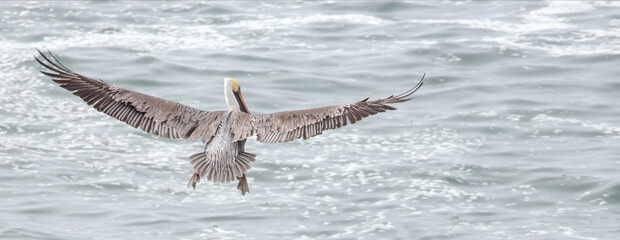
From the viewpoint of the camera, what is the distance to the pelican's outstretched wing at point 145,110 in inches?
316

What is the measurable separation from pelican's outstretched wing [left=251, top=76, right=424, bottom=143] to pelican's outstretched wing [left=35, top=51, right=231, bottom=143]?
0.41 meters

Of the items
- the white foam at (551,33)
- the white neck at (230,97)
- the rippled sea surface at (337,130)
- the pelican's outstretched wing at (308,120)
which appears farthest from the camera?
the white foam at (551,33)

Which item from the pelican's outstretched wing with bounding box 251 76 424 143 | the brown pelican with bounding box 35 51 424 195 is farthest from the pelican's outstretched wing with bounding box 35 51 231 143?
the pelican's outstretched wing with bounding box 251 76 424 143

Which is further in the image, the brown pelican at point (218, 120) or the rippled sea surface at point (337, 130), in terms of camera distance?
the rippled sea surface at point (337, 130)

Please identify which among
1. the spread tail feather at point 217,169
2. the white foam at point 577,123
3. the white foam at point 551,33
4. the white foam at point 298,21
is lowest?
the spread tail feather at point 217,169

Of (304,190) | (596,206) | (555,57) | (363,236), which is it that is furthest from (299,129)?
(555,57)

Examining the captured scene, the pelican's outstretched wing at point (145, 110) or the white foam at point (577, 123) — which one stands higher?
the pelican's outstretched wing at point (145, 110)

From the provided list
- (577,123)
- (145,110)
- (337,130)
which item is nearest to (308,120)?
(145,110)

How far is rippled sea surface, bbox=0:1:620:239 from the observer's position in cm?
1119

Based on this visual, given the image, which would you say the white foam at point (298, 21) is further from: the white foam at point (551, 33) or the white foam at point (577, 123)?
the white foam at point (577, 123)

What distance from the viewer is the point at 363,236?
35.3ft

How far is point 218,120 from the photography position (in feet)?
26.5

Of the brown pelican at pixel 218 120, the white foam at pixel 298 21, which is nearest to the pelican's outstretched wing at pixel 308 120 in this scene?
the brown pelican at pixel 218 120

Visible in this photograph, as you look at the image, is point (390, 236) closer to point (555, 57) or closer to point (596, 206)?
point (596, 206)
